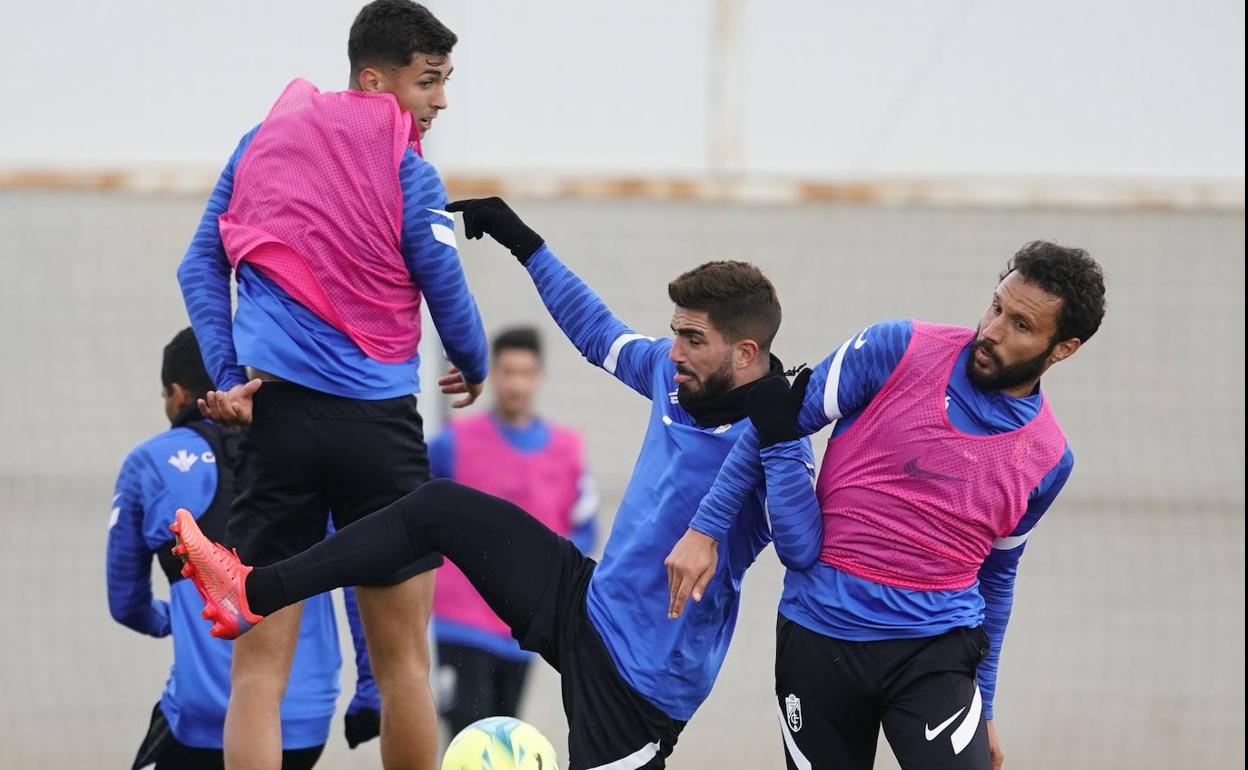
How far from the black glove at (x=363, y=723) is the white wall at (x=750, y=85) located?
3.96 metres

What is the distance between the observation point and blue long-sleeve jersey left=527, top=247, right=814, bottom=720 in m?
3.55

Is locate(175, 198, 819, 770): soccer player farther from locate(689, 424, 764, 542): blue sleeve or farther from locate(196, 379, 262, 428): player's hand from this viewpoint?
locate(196, 379, 262, 428): player's hand

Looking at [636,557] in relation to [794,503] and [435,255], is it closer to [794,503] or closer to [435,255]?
[794,503]

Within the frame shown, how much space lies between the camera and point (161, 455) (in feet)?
13.6

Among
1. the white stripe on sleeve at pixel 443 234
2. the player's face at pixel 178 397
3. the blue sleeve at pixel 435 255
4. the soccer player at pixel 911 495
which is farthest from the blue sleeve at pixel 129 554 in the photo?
the soccer player at pixel 911 495

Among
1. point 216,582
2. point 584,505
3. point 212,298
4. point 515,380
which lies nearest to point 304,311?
point 212,298

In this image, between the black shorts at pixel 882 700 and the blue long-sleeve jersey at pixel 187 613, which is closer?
the black shorts at pixel 882 700

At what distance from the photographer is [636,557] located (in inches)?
141

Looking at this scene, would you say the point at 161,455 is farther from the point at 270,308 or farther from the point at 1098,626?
the point at 1098,626

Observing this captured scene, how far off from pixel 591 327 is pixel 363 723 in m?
1.36

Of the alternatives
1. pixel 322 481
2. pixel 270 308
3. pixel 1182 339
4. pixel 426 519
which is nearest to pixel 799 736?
pixel 426 519

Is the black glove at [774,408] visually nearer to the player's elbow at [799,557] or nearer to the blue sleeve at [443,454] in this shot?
the player's elbow at [799,557]

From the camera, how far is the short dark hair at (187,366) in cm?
432

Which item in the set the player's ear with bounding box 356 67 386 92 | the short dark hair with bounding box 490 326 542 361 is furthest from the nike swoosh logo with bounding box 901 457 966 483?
the short dark hair with bounding box 490 326 542 361
